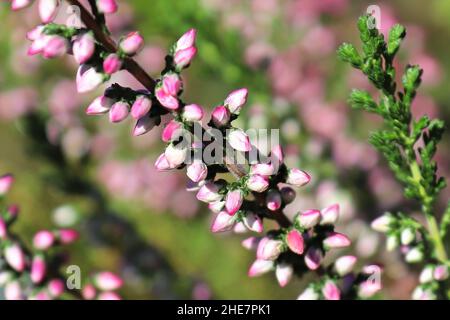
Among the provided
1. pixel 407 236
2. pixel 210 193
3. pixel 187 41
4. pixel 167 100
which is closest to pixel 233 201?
pixel 210 193

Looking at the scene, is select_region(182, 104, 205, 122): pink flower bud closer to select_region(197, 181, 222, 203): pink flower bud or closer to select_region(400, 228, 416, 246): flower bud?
select_region(197, 181, 222, 203): pink flower bud

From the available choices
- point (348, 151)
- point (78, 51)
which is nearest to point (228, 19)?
point (348, 151)

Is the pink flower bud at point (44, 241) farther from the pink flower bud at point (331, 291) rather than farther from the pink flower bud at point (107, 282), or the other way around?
the pink flower bud at point (331, 291)

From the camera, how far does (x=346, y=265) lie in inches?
75.8

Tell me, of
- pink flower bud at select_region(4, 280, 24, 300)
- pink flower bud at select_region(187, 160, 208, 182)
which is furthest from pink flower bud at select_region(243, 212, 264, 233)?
pink flower bud at select_region(4, 280, 24, 300)

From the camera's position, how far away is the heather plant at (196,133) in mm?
1458

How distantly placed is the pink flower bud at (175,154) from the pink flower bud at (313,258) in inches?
19.9

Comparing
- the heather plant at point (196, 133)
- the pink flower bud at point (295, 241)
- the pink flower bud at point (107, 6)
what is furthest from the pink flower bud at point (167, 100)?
the pink flower bud at point (295, 241)

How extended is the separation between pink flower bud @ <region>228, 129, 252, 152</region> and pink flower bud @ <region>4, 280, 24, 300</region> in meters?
0.97

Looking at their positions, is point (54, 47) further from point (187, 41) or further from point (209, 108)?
point (209, 108)

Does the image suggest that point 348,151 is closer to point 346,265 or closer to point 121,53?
point 346,265

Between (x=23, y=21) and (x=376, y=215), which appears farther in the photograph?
(x=23, y=21)

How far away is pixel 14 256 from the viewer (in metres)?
2.04

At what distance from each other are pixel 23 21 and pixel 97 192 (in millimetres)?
1462
